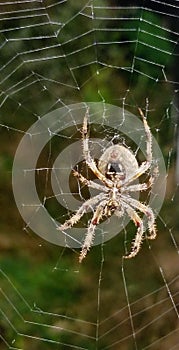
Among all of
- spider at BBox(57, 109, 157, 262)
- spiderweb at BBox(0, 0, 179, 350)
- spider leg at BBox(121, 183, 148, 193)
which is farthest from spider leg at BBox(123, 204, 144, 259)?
spiderweb at BBox(0, 0, 179, 350)

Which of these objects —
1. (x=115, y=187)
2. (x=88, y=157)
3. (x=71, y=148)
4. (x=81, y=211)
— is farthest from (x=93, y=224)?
(x=71, y=148)

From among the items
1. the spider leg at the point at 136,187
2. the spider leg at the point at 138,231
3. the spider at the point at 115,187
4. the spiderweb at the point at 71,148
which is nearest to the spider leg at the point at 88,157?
the spider at the point at 115,187

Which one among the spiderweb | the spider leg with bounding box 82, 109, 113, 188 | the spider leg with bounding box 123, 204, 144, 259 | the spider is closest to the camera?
the spider leg with bounding box 82, 109, 113, 188

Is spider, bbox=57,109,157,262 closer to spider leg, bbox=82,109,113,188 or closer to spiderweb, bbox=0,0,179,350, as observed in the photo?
spider leg, bbox=82,109,113,188

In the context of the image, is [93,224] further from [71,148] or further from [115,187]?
[71,148]

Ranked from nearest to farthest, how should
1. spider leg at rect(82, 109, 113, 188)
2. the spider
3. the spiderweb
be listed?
1. spider leg at rect(82, 109, 113, 188)
2. the spider
3. the spiderweb

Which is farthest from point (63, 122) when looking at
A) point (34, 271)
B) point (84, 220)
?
point (34, 271)

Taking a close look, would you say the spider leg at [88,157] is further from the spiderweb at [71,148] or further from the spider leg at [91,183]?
the spiderweb at [71,148]
